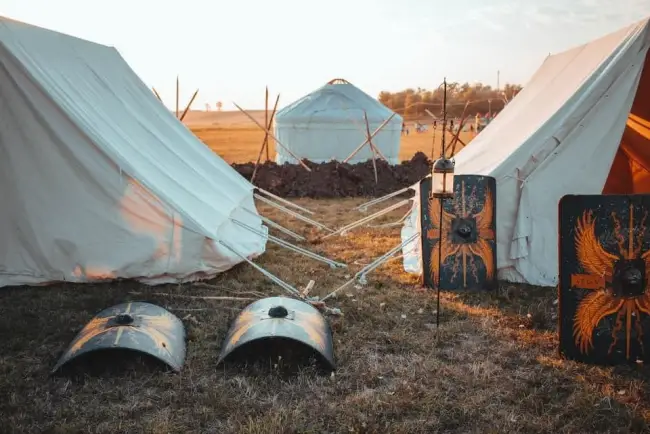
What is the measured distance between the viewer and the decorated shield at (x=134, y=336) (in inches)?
126

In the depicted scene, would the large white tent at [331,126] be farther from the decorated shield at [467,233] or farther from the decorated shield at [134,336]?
the decorated shield at [134,336]

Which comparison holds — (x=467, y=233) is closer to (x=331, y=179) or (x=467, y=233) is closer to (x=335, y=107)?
(x=331, y=179)

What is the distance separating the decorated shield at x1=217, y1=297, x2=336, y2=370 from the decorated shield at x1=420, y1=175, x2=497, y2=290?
5.18 ft

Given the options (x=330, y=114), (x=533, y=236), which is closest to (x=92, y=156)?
(x=533, y=236)

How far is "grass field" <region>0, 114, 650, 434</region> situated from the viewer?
281cm

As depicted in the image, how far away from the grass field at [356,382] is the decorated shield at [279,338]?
113mm

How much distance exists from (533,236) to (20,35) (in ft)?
15.5

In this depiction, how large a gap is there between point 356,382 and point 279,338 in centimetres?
51

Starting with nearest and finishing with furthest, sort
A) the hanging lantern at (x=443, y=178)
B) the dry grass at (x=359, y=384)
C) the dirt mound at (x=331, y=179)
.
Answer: the dry grass at (x=359, y=384)
the hanging lantern at (x=443, y=178)
the dirt mound at (x=331, y=179)

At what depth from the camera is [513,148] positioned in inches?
208

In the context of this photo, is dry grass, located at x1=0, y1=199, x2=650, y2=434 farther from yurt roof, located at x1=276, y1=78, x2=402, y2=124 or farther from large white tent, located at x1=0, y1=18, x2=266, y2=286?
yurt roof, located at x1=276, y1=78, x2=402, y2=124

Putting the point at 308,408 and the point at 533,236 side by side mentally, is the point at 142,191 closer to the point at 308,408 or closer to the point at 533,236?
the point at 308,408

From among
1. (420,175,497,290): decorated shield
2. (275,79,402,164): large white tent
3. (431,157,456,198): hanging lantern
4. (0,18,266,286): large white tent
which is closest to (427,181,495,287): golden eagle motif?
(420,175,497,290): decorated shield

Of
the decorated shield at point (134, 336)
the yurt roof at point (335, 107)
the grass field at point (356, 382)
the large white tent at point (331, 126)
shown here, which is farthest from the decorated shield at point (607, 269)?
the yurt roof at point (335, 107)
